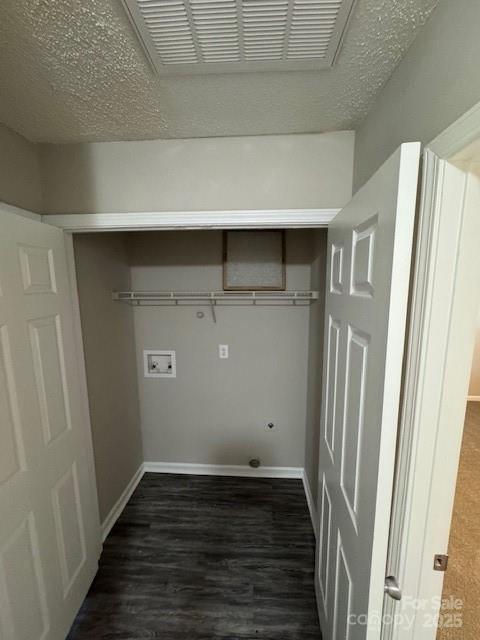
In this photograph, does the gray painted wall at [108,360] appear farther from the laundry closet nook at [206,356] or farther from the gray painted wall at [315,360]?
the gray painted wall at [315,360]

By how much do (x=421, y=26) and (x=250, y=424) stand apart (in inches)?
94.4

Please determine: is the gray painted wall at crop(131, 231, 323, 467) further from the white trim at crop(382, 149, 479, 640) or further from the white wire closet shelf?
the white trim at crop(382, 149, 479, 640)

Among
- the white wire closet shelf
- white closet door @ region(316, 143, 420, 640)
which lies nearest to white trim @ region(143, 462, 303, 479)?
white closet door @ region(316, 143, 420, 640)

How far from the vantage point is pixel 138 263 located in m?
2.29

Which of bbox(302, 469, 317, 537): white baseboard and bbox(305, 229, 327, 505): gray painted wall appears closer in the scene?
bbox(305, 229, 327, 505): gray painted wall

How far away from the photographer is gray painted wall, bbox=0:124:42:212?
3.76 feet

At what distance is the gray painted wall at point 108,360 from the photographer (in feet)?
5.73

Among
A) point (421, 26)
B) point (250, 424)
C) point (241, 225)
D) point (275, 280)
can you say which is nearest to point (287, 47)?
point (421, 26)

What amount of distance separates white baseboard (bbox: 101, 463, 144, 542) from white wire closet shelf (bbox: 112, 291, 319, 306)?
4.85 ft

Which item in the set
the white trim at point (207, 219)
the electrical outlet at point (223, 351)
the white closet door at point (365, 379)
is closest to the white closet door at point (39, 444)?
the white trim at point (207, 219)

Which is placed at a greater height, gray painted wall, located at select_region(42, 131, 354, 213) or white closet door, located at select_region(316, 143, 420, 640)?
gray painted wall, located at select_region(42, 131, 354, 213)

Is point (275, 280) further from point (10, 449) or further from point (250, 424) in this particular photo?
point (10, 449)

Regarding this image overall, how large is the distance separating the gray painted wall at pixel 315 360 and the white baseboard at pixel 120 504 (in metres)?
1.45

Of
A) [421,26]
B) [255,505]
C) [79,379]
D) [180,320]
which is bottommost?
[255,505]
